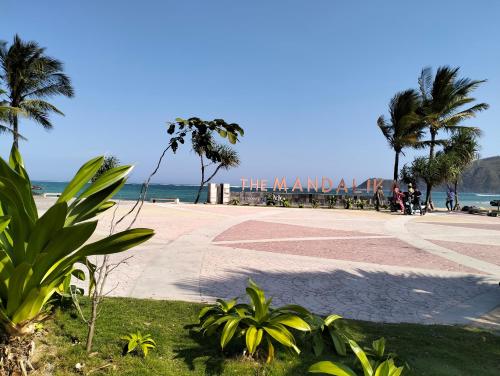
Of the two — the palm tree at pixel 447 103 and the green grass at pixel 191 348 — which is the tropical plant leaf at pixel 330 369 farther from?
the palm tree at pixel 447 103

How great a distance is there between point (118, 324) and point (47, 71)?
893 inches

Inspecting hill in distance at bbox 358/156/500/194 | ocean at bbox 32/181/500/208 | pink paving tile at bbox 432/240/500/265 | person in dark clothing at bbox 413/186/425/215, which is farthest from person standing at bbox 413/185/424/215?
hill in distance at bbox 358/156/500/194

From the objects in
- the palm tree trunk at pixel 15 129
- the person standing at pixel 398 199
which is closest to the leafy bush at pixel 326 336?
the person standing at pixel 398 199

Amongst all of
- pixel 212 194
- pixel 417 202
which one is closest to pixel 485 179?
pixel 417 202

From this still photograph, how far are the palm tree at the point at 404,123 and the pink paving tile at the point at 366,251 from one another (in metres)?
15.4

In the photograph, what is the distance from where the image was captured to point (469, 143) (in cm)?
2422

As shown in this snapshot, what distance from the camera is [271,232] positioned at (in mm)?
11992

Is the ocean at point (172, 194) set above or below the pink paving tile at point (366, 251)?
above

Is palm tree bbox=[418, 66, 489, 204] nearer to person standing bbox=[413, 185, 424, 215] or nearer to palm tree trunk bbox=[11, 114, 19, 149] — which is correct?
person standing bbox=[413, 185, 424, 215]

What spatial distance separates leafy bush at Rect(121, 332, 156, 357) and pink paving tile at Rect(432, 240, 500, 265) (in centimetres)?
824

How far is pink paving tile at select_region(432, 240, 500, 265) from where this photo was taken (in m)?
8.71

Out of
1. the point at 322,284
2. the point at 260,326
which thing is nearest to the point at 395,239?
the point at 322,284

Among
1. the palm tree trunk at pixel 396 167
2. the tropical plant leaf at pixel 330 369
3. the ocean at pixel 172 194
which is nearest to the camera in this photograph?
the tropical plant leaf at pixel 330 369

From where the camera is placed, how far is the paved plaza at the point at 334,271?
16.7 ft
